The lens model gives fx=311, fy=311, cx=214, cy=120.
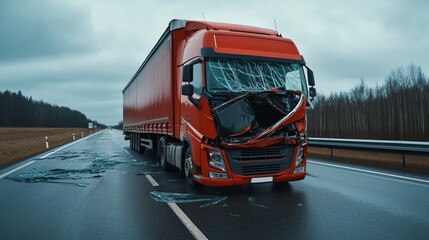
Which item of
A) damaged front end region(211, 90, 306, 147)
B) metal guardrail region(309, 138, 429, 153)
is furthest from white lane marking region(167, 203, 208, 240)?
metal guardrail region(309, 138, 429, 153)

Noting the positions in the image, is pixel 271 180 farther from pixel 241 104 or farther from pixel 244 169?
pixel 241 104

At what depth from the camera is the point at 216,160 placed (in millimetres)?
6016

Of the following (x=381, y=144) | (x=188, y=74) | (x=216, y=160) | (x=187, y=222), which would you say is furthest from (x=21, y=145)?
(x=381, y=144)

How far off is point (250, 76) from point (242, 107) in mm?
825

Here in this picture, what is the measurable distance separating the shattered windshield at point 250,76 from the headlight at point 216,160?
1.21 m

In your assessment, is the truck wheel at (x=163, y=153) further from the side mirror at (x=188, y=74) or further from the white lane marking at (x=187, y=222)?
the white lane marking at (x=187, y=222)

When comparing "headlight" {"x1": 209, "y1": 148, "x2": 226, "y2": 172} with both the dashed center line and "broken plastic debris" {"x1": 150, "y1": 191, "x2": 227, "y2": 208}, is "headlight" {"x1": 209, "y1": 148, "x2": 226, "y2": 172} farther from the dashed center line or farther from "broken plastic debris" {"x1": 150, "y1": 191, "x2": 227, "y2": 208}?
the dashed center line

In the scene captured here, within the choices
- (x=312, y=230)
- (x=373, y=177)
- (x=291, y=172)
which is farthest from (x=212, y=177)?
(x=373, y=177)

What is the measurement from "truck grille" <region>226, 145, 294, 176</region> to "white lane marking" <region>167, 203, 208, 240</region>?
1.31 m

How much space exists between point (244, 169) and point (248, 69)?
2.08 metres

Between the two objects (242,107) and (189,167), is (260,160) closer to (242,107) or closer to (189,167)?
(242,107)

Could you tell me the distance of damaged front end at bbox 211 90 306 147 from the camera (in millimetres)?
5887

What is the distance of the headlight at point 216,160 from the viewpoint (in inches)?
235

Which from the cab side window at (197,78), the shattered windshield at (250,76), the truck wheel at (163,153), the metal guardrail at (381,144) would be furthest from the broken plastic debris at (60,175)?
the metal guardrail at (381,144)
